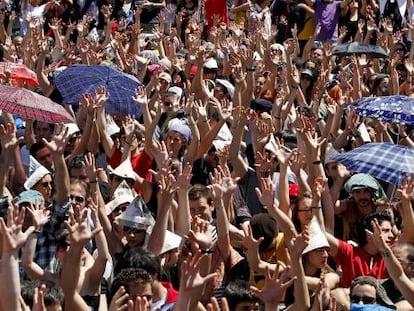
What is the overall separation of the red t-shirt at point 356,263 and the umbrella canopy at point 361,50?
18.1 ft

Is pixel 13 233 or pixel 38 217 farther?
pixel 38 217

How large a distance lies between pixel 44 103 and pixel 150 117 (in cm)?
96

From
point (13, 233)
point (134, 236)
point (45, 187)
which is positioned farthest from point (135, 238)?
point (13, 233)

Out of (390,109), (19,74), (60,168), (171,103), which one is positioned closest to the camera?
(60,168)

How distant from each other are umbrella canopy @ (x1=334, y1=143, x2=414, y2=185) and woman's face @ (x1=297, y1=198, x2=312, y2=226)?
0.44 metres

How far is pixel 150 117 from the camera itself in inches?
297

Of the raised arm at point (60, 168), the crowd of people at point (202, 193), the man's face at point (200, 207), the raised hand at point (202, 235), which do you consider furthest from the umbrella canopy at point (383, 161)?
the raised arm at point (60, 168)

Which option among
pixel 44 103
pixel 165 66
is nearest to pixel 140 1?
pixel 165 66

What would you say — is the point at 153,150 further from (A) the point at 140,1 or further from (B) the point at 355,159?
(A) the point at 140,1

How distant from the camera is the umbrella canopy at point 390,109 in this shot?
7205 millimetres

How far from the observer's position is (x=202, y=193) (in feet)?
20.3

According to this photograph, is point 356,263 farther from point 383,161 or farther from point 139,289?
point 139,289

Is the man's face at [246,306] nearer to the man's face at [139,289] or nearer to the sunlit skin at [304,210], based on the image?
the man's face at [139,289]

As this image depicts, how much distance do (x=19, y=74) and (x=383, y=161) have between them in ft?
10.5
